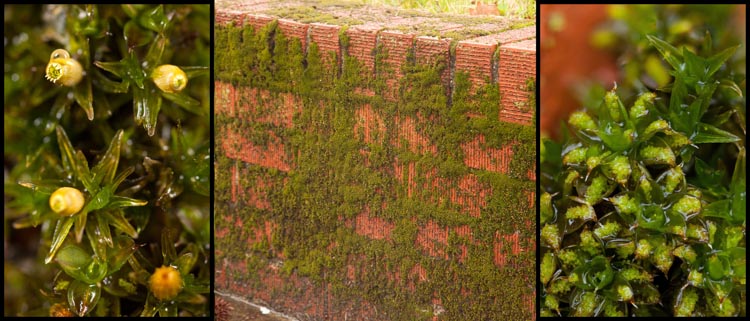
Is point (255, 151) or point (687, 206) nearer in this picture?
point (687, 206)

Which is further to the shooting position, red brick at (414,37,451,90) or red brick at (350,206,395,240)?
red brick at (350,206,395,240)

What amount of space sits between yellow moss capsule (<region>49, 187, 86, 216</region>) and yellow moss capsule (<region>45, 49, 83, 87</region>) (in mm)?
195

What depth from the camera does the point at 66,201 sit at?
1.44m

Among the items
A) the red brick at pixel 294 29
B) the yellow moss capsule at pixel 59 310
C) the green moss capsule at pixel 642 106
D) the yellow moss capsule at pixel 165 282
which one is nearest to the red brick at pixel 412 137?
the red brick at pixel 294 29

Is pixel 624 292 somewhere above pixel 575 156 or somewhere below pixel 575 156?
below

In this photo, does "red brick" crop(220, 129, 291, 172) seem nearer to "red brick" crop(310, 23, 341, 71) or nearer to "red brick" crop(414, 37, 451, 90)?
"red brick" crop(310, 23, 341, 71)

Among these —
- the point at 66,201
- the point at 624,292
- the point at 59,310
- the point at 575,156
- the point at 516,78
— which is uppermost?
the point at 516,78

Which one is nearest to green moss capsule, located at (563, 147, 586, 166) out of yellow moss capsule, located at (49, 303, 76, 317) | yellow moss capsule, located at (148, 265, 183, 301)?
yellow moss capsule, located at (148, 265, 183, 301)

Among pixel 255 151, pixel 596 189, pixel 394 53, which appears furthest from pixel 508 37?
pixel 255 151

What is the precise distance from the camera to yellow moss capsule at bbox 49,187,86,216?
1435mm

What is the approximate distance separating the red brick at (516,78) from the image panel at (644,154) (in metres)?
0.07

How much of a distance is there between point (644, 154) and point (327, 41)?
60cm

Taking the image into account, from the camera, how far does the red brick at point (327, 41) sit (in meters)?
1.48

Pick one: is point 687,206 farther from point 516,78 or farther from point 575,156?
point 516,78
